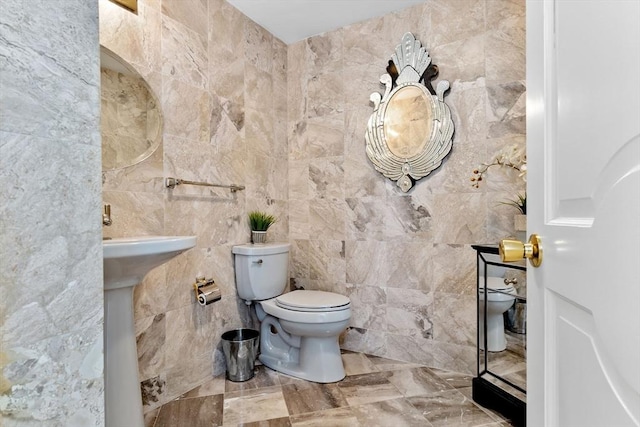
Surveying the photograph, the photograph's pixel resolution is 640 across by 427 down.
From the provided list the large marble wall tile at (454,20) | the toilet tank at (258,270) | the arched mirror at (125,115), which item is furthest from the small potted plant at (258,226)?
the large marble wall tile at (454,20)

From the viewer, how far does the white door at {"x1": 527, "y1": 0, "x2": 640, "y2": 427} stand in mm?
389

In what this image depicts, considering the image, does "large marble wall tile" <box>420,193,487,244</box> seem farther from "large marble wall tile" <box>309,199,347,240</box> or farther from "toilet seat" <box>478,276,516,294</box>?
"large marble wall tile" <box>309,199,347,240</box>

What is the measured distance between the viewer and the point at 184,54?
6.43ft

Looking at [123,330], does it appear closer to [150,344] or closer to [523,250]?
[150,344]

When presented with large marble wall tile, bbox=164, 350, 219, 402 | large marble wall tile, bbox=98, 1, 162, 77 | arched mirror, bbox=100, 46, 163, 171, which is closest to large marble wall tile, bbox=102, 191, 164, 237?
arched mirror, bbox=100, 46, 163, 171

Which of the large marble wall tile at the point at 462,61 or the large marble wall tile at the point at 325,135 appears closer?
the large marble wall tile at the point at 462,61

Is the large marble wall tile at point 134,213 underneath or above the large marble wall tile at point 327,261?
above

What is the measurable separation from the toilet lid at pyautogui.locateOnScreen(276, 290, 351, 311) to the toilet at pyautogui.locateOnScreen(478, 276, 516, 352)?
76cm

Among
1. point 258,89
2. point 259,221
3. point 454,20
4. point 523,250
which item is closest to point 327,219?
point 259,221

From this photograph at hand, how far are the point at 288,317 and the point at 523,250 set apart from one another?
1549 millimetres

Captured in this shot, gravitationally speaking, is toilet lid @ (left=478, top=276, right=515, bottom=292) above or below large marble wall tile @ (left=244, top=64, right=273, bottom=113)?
below

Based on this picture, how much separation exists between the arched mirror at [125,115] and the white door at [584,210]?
1689mm

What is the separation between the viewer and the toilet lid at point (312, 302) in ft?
6.49

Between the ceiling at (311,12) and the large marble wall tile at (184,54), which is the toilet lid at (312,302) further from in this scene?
the ceiling at (311,12)
